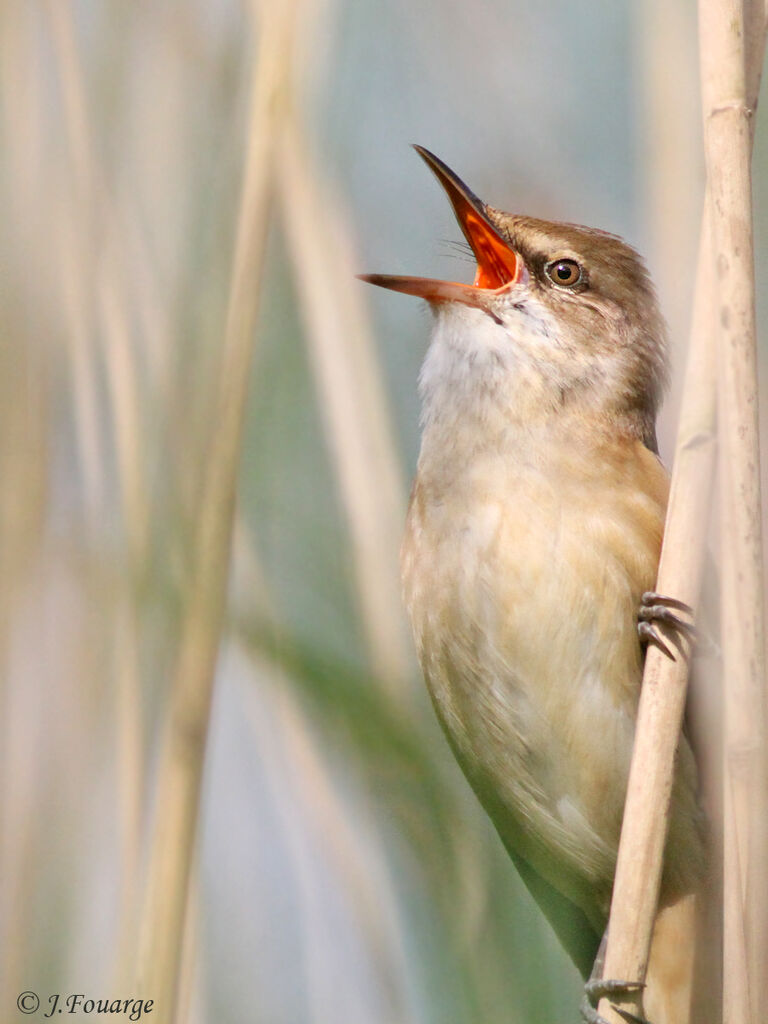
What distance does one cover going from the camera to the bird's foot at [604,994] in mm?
1614

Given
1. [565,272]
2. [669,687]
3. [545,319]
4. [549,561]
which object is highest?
[565,272]

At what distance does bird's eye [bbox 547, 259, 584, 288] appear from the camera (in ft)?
7.88

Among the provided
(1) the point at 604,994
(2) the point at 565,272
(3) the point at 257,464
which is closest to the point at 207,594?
(3) the point at 257,464

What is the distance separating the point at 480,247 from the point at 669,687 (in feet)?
3.83

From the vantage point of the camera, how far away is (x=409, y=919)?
199 centimetres

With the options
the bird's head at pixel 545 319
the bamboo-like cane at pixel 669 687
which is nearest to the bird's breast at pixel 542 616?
the bird's head at pixel 545 319

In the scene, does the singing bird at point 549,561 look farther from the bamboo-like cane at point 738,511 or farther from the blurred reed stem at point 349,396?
the bamboo-like cane at point 738,511

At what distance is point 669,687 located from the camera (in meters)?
1.66

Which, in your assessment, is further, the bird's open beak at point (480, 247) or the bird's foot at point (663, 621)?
the bird's open beak at point (480, 247)

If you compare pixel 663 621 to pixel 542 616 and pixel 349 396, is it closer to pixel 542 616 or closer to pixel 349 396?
pixel 542 616

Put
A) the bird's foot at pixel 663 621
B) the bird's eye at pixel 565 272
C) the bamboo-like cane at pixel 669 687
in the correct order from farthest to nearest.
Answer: the bird's eye at pixel 565 272 < the bird's foot at pixel 663 621 < the bamboo-like cane at pixel 669 687

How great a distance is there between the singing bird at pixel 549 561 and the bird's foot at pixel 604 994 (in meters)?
0.22

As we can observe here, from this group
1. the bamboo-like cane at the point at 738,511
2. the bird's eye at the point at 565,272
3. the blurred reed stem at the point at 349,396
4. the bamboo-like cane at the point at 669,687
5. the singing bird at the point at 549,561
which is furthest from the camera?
the bird's eye at the point at 565,272

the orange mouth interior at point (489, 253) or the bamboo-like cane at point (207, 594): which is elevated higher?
the orange mouth interior at point (489, 253)
